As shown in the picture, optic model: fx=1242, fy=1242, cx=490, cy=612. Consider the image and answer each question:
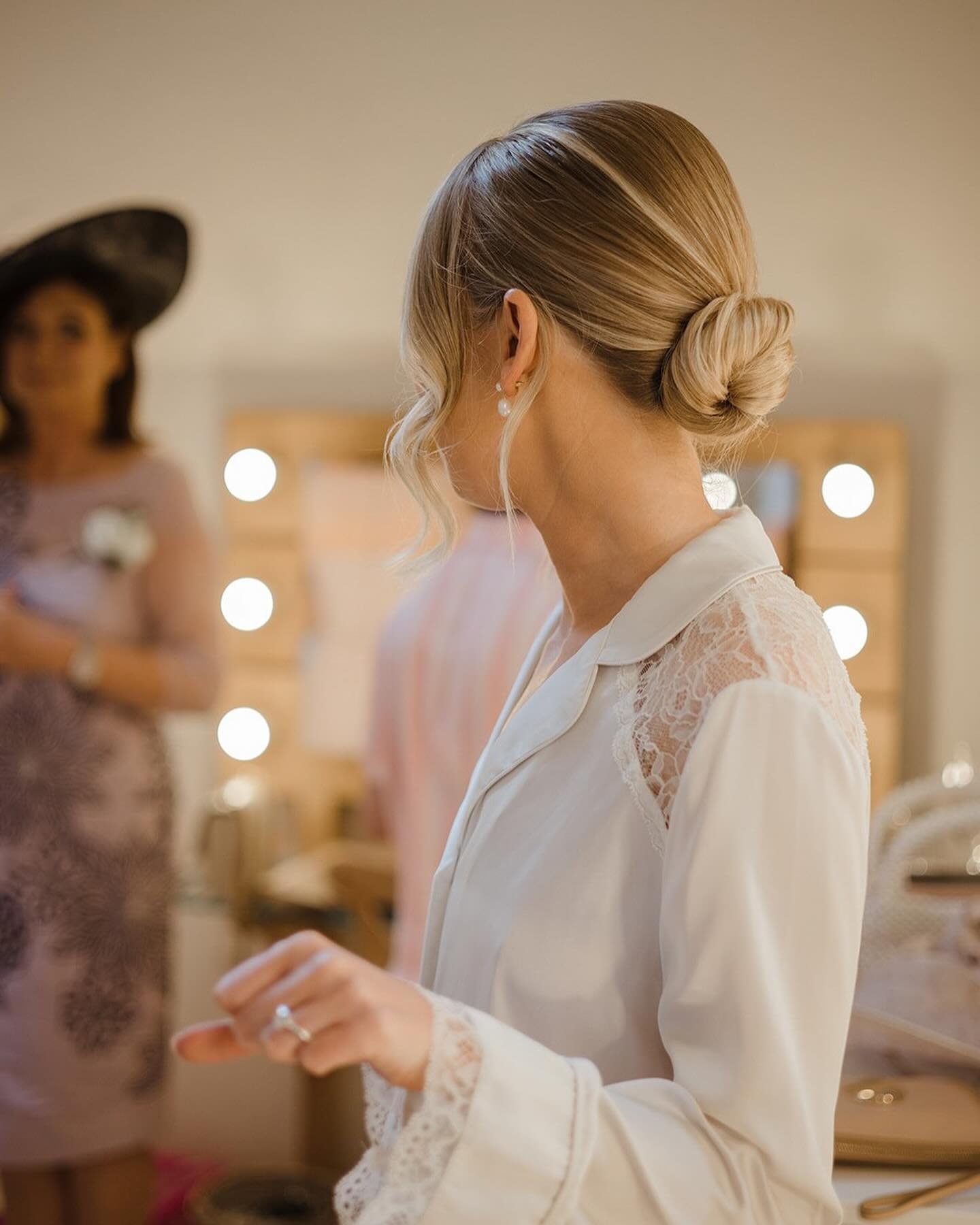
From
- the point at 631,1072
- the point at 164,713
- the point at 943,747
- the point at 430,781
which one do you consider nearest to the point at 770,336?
the point at 631,1072

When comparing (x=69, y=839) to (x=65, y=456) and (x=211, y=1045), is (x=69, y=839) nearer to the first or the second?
(x=65, y=456)

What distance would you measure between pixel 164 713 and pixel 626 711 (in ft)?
4.63

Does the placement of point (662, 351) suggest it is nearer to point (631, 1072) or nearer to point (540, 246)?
point (540, 246)

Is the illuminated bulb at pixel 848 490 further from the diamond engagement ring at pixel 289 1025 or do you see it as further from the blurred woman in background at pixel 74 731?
the diamond engagement ring at pixel 289 1025

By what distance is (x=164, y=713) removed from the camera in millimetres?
1975

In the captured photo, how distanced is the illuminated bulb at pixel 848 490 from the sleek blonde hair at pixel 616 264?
4.53 feet

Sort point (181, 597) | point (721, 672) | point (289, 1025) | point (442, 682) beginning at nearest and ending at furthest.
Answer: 1. point (289, 1025)
2. point (721, 672)
3. point (442, 682)
4. point (181, 597)

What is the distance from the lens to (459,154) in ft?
7.04

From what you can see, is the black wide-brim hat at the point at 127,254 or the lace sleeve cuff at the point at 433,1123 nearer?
the lace sleeve cuff at the point at 433,1123

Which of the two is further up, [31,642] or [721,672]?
[721,672]

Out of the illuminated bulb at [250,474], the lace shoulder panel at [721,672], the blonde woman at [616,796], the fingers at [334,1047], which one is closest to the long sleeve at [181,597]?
the illuminated bulb at [250,474]

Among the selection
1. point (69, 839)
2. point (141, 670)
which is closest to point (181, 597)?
point (141, 670)

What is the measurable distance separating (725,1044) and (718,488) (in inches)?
21.4

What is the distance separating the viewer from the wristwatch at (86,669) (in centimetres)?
190
